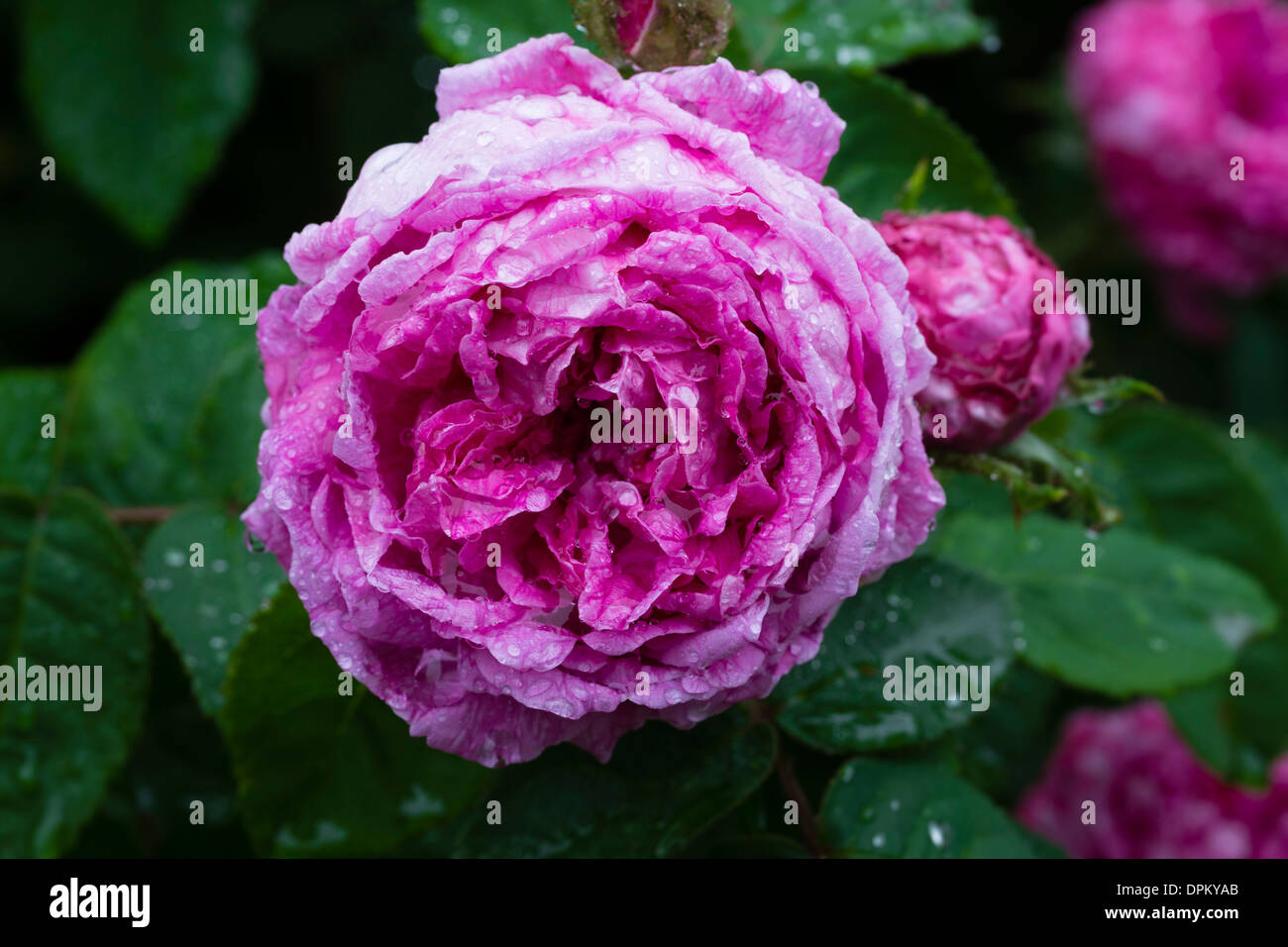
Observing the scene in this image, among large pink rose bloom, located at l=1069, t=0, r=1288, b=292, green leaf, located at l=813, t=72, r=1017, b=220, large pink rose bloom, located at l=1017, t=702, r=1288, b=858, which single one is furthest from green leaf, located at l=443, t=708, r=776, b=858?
large pink rose bloom, located at l=1069, t=0, r=1288, b=292

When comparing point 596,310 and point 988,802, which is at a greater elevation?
point 596,310

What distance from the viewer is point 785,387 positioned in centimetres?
78

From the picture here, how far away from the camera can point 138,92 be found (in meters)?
1.69

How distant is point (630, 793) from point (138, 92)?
131 centimetres

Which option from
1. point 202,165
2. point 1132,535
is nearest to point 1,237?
point 202,165

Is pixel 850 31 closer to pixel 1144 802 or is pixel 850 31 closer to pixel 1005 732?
pixel 1005 732

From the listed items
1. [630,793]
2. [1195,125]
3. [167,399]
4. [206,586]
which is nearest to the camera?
[630,793]

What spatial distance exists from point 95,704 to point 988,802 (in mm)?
858

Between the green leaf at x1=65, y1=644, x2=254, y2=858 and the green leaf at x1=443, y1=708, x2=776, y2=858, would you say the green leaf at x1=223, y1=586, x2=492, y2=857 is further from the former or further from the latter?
the green leaf at x1=65, y1=644, x2=254, y2=858

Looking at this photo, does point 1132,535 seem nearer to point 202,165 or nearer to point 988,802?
point 988,802

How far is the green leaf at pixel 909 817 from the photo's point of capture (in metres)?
1.00

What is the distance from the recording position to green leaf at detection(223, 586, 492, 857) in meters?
0.93

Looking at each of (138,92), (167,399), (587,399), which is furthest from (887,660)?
(138,92)

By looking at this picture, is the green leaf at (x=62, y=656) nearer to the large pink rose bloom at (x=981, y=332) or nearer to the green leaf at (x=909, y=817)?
the green leaf at (x=909, y=817)
